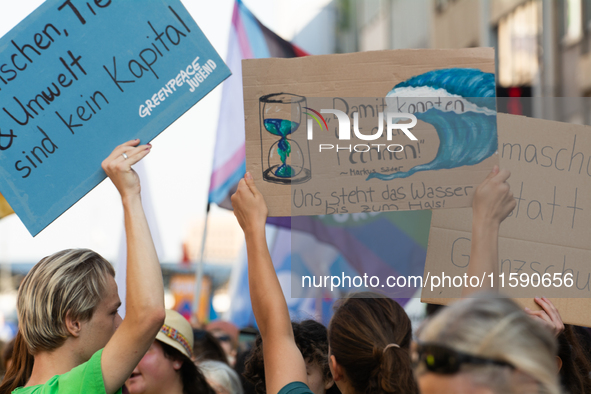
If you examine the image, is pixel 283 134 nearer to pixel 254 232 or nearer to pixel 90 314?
pixel 254 232

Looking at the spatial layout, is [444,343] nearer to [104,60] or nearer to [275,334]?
[275,334]

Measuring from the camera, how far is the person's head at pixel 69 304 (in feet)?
5.87

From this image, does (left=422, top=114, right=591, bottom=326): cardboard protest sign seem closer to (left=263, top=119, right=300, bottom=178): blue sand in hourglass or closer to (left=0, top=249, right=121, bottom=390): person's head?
(left=263, top=119, right=300, bottom=178): blue sand in hourglass

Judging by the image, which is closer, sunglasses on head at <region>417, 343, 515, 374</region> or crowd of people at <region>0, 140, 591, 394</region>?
sunglasses on head at <region>417, 343, 515, 374</region>

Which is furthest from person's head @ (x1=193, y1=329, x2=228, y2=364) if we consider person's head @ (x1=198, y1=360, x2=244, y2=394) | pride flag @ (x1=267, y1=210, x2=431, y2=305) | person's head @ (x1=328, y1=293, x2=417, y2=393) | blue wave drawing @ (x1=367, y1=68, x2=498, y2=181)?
blue wave drawing @ (x1=367, y1=68, x2=498, y2=181)

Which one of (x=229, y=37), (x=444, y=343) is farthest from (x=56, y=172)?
(x=229, y=37)

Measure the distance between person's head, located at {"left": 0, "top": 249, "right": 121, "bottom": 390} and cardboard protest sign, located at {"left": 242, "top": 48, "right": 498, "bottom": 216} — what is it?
2.23 ft

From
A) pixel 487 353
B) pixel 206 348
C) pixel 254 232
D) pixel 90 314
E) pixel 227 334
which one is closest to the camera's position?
pixel 487 353

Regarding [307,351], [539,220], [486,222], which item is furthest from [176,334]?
[539,220]

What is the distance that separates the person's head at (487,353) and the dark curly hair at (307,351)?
1.36 m

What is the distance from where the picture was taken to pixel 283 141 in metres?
2.13

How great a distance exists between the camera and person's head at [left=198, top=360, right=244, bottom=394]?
3332 millimetres

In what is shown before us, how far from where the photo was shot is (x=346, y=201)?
213 cm

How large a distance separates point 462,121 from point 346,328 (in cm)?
84
